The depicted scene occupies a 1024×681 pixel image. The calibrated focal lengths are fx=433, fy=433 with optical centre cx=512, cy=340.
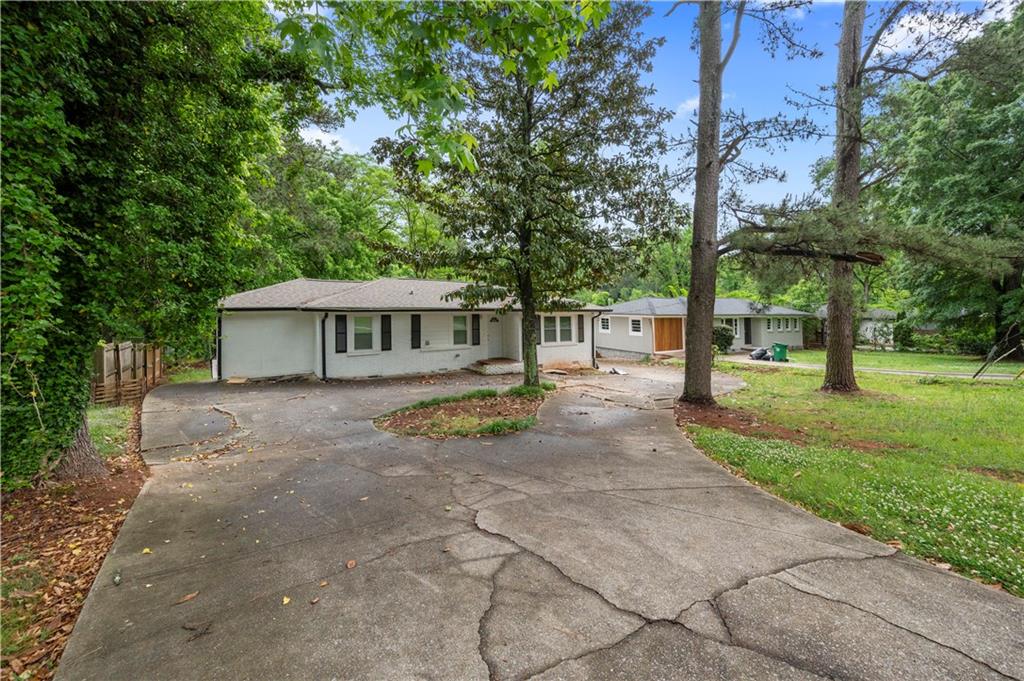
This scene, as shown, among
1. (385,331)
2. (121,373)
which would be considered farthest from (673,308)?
(121,373)

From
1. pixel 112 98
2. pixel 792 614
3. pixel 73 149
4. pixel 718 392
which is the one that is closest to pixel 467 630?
pixel 792 614

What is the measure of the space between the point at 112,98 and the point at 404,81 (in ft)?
10.7

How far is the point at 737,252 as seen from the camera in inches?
366

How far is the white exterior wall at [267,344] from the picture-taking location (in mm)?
14211

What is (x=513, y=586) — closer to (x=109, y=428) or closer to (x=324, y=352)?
(x=109, y=428)

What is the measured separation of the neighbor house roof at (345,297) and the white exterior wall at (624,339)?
22.9ft

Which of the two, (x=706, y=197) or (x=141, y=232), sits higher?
(x=706, y=197)

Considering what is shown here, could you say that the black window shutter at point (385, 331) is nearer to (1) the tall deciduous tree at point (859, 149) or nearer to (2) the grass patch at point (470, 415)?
(2) the grass patch at point (470, 415)

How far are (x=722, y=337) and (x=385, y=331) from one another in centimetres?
1858

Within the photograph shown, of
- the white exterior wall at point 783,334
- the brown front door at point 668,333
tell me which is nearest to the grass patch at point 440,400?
the brown front door at point 668,333

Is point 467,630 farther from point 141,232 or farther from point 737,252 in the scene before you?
point 737,252

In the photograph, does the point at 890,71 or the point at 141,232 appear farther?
the point at 890,71

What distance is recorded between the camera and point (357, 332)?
14.9m

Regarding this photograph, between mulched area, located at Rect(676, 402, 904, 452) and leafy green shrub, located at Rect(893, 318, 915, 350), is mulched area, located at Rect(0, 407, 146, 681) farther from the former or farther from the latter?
leafy green shrub, located at Rect(893, 318, 915, 350)
